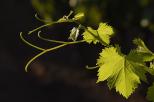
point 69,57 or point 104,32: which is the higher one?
point 69,57

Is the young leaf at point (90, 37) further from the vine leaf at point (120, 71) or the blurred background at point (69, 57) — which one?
the blurred background at point (69, 57)

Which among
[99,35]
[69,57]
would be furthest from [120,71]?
[69,57]

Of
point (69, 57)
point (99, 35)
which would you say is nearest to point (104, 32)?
point (99, 35)

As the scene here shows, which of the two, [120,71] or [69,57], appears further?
[69,57]

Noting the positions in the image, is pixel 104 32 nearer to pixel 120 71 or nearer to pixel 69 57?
pixel 120 71

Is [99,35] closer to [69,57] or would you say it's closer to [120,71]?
[120,71]

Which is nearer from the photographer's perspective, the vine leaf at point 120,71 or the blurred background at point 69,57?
the vine leaf at point 120,71

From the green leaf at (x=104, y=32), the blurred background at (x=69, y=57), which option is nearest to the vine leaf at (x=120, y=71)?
the green leaf at (x=104, y=32)
